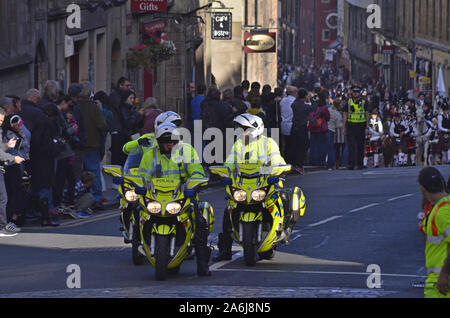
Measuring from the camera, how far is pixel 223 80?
49531mm

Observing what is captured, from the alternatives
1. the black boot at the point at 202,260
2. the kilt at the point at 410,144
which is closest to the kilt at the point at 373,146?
the kilt at the point at 410,144

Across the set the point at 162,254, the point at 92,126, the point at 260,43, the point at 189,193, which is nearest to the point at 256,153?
the point at 189,193

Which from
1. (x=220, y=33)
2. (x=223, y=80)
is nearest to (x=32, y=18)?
(x=220, y=33)

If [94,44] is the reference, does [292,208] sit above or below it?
below

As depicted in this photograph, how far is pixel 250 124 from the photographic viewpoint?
1407cm

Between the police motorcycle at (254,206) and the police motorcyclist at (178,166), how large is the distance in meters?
0.81

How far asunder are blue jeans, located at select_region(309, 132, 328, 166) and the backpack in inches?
10.1

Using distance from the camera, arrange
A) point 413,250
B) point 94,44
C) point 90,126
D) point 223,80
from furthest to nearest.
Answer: point 223,80
point 94,44
point 90,126
point 413,250

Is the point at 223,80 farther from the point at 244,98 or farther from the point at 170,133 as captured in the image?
the point at 170,133

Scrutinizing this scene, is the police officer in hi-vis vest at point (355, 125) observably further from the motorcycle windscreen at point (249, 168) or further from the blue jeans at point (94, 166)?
the motorcycle windscreen at point (249, 168)

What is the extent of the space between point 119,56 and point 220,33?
1012 centimetres

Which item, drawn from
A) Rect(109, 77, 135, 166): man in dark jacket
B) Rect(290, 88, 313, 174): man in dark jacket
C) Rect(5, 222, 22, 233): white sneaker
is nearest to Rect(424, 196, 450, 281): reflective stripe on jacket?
Rect(5, 222, 22, 233): white sneaker

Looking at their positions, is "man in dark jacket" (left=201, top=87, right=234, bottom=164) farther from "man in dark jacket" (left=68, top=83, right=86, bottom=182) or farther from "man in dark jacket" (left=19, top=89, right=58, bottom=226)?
"man in dark jacket" (left=19, top=89, right=58, bottom=226)

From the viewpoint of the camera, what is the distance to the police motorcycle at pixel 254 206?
13.7 meters
